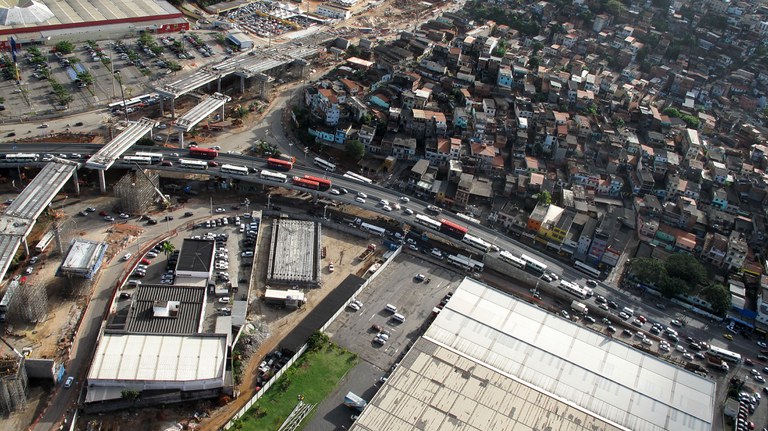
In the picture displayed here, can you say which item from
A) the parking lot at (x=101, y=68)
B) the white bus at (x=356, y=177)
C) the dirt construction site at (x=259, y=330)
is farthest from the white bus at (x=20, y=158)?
the white bus at (x=356, y=177)

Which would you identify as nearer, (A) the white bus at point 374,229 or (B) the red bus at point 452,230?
(B) the red bus at point 452,230

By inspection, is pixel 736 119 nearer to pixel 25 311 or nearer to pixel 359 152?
pixel 359 152

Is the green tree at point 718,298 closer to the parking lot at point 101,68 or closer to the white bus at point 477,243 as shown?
the white bus at point 477,243

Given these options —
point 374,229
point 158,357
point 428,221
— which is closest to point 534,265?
point 428,221

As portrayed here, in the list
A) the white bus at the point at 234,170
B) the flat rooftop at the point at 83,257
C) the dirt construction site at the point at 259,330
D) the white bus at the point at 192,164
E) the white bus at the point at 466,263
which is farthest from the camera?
the white bus at the point at 234,170

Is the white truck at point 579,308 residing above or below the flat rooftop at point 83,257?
below

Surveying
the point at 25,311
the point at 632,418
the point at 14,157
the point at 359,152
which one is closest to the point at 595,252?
the point at 632,418

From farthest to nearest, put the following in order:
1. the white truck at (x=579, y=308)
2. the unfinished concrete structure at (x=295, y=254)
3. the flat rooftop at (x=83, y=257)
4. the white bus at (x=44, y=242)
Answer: the white truck at (x=579, y=308)
the unfinished concrete structure at (x=295, y=254)
the white bus at (x=44, y=242)
the flat rooftop at (x=83, y=257)
